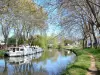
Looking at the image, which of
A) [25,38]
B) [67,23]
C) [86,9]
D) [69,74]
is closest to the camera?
[69,74]

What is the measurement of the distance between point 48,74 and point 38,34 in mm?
55649

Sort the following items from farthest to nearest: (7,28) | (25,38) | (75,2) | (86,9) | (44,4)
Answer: (25,38) < (7,28) < (86,9) < (75,2) < (44,4)

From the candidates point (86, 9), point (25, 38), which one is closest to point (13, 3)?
point (86, 9)

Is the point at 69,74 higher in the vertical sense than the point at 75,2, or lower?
lower

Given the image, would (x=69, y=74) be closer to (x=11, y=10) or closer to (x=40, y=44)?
(x=11, y=10)

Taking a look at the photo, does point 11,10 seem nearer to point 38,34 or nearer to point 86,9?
point 86,9

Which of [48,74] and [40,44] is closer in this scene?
[48,74]

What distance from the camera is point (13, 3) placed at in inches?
1077

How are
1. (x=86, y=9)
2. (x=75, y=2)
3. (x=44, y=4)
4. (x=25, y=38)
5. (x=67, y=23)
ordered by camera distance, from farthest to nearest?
1. (x=25, y=38)
2. (x=67, y=23)
3. (x=86, y=9)
4. (x=75, y=2)
5. (x=44, y=4)

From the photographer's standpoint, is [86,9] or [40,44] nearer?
[86,9]

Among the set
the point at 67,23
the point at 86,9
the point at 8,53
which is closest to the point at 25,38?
the point at 8,53

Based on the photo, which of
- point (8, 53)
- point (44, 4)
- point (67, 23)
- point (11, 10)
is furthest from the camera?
point (8, 53)

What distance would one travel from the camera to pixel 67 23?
39.4 metres

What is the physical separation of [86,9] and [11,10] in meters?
8.69
